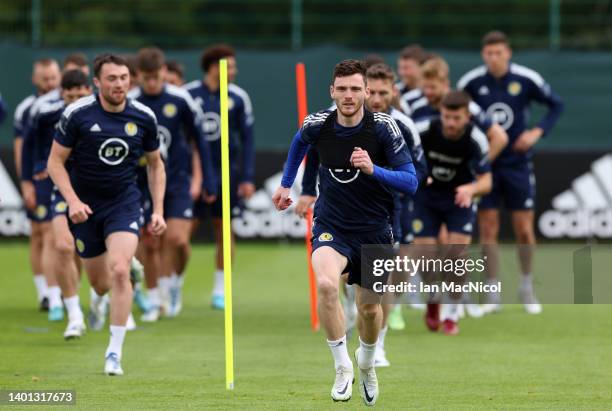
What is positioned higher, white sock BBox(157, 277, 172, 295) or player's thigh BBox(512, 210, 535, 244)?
player's thigh BBox(512, 210, 535, 244)

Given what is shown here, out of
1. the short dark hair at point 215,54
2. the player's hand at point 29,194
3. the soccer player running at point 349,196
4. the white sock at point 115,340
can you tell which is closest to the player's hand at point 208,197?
the short dark hair at point 215,54

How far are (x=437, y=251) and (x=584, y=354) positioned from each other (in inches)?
59.8

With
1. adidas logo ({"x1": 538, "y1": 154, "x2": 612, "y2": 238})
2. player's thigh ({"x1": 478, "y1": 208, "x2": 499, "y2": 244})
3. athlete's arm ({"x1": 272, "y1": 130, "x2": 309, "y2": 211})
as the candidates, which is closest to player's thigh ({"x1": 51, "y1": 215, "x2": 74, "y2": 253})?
athlete's arm ({"x1": 272, "y1": 130, "x2": 309, "y2": 211})

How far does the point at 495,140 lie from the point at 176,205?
3234 millimetres

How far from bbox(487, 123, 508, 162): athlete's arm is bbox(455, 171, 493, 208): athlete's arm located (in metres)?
0.88

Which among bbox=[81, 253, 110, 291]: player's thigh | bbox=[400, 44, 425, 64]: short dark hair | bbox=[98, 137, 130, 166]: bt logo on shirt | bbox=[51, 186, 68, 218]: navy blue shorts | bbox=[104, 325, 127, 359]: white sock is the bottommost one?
bbox=[104, 325, 127, 359]: white sock

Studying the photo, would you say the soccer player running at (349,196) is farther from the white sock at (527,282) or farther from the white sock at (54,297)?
the white sock at (527,282)

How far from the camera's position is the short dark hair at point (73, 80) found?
11938 millimetres

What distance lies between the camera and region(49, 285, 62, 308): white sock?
13.4 m

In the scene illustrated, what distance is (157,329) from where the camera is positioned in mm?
12781

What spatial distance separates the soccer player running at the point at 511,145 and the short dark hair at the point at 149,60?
353 cm

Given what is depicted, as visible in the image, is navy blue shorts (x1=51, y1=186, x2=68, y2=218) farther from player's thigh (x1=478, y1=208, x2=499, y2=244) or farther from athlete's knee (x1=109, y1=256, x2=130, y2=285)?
player's thigh (x1=478, y1=208, x2=499, y2=244)

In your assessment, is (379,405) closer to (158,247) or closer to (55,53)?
(158,247)

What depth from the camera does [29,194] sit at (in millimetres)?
13727
